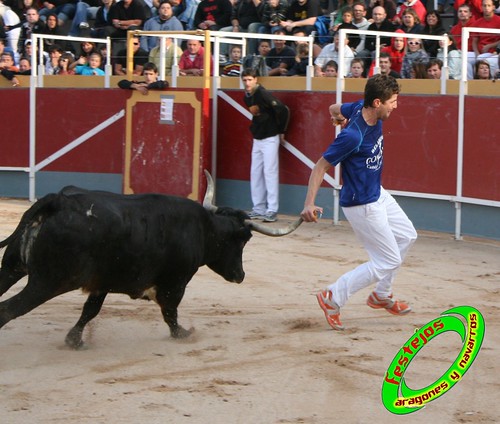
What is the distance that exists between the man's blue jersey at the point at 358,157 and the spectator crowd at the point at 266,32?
468 cm

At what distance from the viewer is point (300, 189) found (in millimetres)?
11992

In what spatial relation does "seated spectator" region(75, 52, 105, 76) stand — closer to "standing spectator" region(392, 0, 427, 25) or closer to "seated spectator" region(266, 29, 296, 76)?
"seated spectator" region(266, 29, 296, 76)

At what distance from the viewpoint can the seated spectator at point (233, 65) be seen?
13062 millimetres

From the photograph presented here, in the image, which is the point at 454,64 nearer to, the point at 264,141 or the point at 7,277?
the point at 264,141

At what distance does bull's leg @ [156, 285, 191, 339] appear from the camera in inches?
247

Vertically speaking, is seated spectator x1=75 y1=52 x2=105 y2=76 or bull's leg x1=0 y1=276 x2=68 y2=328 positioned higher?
seated spectator x1=75 y1=52 x2=105 y2=76

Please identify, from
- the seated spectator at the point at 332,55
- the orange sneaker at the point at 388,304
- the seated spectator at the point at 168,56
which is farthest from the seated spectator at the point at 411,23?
the orange sneaker at the point at 388,304

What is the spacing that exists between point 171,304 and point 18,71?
8.82 m

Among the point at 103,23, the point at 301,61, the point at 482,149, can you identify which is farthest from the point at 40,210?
the point at 103,23

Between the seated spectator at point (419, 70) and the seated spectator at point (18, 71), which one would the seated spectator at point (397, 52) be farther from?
the seated spectator at point (18, 71)

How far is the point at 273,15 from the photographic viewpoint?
14336 mm

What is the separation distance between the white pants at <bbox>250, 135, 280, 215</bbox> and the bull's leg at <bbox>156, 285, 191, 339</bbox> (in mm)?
5434

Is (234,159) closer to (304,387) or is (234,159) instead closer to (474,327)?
A: (304,387)

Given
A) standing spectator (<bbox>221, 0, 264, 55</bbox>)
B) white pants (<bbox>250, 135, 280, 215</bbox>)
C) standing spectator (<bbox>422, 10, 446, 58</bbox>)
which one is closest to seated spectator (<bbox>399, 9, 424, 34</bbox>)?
standing spectator (<bbox>422, 10, 446, 58</bbox>)
